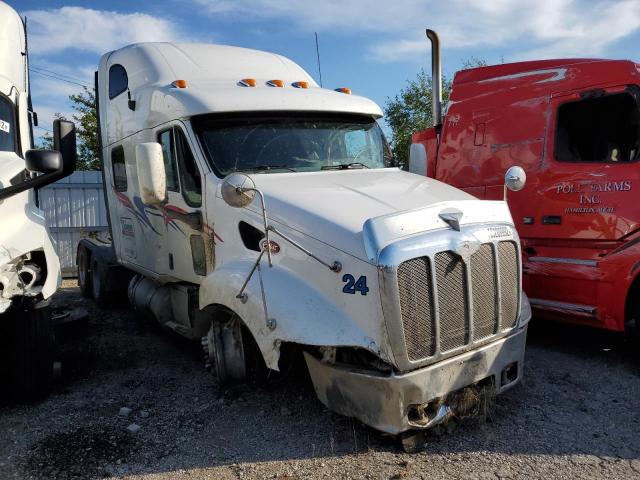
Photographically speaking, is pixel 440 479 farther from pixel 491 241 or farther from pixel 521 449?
pixel 491 241

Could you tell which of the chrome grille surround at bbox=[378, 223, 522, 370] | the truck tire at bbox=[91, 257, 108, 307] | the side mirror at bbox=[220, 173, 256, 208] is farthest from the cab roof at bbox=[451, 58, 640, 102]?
the truck tire at bbox=[91, 257, 108, 307]

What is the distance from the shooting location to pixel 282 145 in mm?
4676

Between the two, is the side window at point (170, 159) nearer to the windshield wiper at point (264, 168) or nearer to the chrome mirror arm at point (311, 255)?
the windshield wiper at point (264, 168)

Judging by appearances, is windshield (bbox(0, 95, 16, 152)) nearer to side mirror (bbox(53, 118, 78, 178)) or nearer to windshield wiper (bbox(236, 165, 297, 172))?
side mirror (bbox(53, 118, 78, 178))

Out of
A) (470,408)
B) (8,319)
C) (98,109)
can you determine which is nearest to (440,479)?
(470,408)

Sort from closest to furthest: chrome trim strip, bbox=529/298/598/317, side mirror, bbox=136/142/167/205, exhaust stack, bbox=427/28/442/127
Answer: side mirror, bbox=136/142/167/205 < chrome trim strip, bbox=529/298/598/317 < exhaust stack, bbox=427/28/442/127

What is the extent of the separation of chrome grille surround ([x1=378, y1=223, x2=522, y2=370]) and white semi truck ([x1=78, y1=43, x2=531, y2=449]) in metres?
0.01

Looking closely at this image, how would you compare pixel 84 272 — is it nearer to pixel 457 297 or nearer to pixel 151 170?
pixel 151 170

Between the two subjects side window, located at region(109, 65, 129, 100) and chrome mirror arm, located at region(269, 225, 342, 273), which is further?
side window, located at region(109, 65, 129, 100)

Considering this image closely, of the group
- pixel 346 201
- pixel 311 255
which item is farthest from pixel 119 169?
pixel 311 255

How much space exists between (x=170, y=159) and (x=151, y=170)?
0.75 meters

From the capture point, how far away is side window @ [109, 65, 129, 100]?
6.03m

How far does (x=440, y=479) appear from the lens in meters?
3.34

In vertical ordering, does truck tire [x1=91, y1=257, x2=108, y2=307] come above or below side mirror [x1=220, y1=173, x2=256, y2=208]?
below
